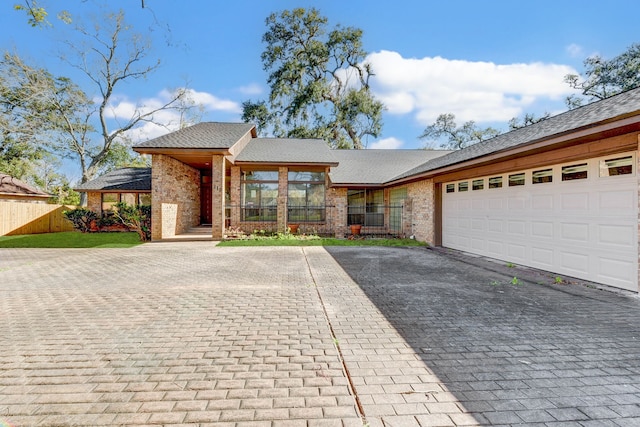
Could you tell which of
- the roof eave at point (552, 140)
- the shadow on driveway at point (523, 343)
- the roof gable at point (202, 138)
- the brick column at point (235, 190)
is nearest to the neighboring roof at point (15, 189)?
the roof gable at point (202, 138)

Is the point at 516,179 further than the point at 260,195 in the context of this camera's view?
No

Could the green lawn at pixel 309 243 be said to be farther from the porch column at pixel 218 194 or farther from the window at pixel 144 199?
the window at pixel 144 199

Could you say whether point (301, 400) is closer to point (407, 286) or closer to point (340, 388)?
point (340, 388)

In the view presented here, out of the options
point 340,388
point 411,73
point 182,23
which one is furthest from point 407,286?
point 411,73

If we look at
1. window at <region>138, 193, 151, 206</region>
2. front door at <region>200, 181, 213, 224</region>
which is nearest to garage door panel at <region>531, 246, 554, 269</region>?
front door at <region>200, 181, 213, 224</region>

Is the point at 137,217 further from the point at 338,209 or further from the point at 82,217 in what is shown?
the point at 338,209

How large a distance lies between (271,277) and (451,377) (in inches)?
183

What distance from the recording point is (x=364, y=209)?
633 inches

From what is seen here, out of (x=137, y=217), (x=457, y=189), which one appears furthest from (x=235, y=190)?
(x=457, y=189)

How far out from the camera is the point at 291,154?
1563cm

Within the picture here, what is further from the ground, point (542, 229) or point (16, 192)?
point (16, 192)

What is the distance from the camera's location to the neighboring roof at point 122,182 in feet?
55.2

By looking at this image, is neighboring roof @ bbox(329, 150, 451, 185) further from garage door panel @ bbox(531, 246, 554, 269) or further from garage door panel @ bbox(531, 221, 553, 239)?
garage door panel @ bbox(531, 246, 554, 269)

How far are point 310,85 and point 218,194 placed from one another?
18.6 metres
